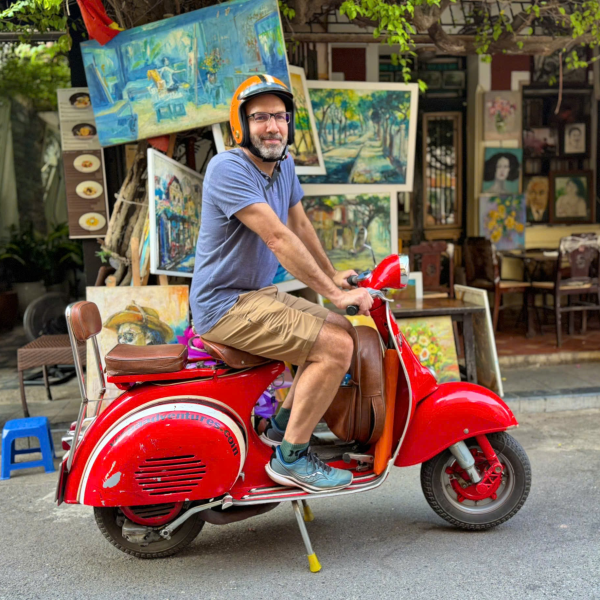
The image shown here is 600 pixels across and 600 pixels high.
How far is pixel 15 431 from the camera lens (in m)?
4.55

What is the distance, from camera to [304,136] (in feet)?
18.2

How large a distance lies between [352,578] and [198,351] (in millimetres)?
1316

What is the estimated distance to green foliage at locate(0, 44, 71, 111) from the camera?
34.7ft

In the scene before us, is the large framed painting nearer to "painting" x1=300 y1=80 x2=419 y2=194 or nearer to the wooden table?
"painting" x1=300 y1=80 x2=419 y2=194

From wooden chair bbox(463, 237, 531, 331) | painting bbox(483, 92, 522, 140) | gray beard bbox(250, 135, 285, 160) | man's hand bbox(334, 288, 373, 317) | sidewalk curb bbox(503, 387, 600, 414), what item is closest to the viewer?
man's hand bbox(334, 288, 373, 317)

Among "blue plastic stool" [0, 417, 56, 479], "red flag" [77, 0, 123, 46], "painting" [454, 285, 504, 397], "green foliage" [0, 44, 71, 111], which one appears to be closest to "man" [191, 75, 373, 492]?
"blue plastic stool" [0, 417, 56, 479]

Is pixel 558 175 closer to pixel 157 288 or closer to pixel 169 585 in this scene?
pixel 157 288

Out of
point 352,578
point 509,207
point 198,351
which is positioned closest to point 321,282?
point 198,351

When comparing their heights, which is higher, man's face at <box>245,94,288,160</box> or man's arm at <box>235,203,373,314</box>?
man's face at <box>245,94,288,160</box>

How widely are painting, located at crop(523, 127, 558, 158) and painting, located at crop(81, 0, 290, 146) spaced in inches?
241

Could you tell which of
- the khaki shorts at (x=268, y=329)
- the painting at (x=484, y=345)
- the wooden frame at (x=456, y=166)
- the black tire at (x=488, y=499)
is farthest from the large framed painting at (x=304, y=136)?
the wooden frame at (x=456, y=166)

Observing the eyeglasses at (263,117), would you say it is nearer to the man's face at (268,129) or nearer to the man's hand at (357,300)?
the man's face at (268,129)

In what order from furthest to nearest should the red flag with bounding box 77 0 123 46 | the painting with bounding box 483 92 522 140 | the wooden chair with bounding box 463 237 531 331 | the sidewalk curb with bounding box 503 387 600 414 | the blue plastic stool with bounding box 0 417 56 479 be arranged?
the painting with bounding box 483 92 522 140
the wooden chair with bounding box 463 237 531 331
the sidewalk curb with bounding box 503 387 600 414
the red flag with bounding box 77 0 123 46
the blue plastic stool with bounding box 0 417 56 479

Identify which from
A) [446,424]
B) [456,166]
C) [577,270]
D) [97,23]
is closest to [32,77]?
[97,23]
